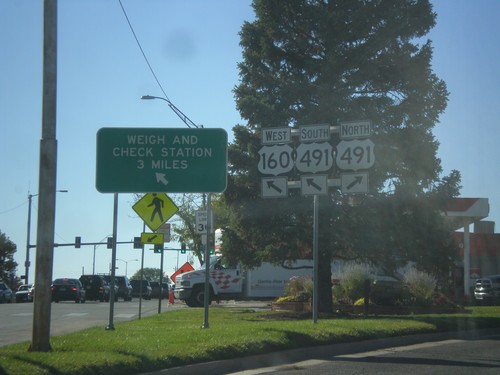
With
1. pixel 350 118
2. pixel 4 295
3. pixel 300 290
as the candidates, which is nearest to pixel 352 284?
pixel 300 290

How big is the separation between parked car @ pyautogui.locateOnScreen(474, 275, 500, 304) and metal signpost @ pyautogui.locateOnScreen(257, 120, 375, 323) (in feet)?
74.5

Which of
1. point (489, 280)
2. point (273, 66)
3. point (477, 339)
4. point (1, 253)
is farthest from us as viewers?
point (1, 253)

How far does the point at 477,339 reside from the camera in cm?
1759

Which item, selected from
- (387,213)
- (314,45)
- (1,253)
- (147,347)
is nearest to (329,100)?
(314,45)

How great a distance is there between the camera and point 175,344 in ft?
41.9

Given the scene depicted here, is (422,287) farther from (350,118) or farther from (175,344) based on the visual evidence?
(175,344)

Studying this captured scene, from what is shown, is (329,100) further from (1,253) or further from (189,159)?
(1,253)

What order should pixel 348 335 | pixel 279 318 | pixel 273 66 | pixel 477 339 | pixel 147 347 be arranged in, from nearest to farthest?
pixel 147 347 → pixel 348 335 → pixel 477 339 → pixel 279 318 → pixel 273 66

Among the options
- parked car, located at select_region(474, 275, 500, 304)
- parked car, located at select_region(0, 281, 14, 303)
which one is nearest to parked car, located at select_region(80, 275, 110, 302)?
parked car, located at select_region(0, 281, 14, 303)

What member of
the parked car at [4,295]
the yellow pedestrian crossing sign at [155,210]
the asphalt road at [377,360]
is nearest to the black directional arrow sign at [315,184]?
the asphalt road at [377,360]

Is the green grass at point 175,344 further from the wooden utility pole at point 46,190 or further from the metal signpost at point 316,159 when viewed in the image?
the metal signpost at point 316,159

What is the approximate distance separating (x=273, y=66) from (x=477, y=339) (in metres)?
10.8

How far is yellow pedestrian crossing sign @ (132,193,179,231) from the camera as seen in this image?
19.2m

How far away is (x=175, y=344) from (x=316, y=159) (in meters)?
6.54
